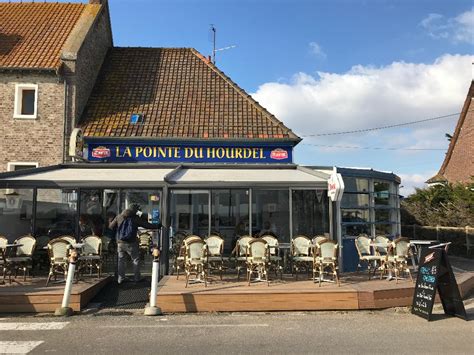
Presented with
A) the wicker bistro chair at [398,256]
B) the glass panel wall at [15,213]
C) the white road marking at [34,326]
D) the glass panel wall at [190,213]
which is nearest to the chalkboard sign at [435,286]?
the wicker bistro chair at [398,256]

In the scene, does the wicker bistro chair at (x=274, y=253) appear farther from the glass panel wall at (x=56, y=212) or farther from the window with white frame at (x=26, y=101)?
the window with white frame at (x=26, y=101)

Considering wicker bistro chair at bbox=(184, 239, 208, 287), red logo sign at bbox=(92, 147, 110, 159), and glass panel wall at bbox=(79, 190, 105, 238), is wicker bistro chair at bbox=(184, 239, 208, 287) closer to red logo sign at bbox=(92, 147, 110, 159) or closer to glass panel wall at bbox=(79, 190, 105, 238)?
glass panel wall at bbox=(79, 190, 105, 238)

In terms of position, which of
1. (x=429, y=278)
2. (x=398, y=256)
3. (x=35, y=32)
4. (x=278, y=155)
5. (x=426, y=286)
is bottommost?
(x=426, y=286)

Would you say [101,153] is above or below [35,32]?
below

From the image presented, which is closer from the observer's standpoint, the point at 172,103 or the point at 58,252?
the point at 58,252

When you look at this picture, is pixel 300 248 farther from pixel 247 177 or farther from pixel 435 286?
pixel 435 286

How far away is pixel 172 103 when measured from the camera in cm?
1791

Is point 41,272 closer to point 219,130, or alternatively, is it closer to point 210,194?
point 210,194

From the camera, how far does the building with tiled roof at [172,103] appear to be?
16500mm

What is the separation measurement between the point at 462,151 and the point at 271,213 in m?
23.3

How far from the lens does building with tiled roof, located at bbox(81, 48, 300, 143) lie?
16.5 meters

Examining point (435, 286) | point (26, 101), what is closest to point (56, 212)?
point (26, 101)

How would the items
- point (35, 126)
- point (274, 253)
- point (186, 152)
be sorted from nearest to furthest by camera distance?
point (274, 253)
point (35, 126)
point (186, 152)

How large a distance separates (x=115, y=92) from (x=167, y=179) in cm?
862
